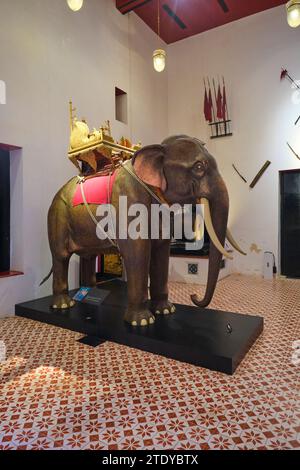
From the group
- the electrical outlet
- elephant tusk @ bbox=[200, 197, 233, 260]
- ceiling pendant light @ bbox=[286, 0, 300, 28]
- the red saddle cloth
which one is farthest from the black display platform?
ceiling pendant light @ bbox=[286, 0, 300, 28]

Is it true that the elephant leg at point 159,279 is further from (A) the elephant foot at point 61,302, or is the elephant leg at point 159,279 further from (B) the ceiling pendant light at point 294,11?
(B) the ceiling pendant light at point 294,11

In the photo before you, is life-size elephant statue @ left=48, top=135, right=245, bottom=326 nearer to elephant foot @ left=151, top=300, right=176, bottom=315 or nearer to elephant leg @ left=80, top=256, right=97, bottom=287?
elephant foot @ left=151, top=300, right=176, bottom=315

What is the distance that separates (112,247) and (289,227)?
3773 mm

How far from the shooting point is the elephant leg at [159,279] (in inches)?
92.6

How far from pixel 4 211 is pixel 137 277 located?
76.3 inches

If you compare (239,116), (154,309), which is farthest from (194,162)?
(239,116)

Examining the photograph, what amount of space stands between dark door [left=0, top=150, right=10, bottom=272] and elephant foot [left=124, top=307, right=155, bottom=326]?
1803mm

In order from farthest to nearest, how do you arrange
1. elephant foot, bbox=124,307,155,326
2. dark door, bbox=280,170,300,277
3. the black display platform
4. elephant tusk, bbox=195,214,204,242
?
1. dark door, bbox=280,170,300,277
2. elephant foot, bbox=124,307,155,326
3. elephant tusk, bbox=195,214,204,242
4. the black display platform

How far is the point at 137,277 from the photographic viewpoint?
206 cm

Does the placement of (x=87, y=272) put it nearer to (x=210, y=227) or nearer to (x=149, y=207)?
(x=149, y=207)

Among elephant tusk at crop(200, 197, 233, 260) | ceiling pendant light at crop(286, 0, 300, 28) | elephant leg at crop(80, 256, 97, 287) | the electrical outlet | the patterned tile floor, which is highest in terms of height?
ceiling pendant light at crop(286, 0, 300, 28)

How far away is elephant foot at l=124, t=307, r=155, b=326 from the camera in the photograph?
208 cm

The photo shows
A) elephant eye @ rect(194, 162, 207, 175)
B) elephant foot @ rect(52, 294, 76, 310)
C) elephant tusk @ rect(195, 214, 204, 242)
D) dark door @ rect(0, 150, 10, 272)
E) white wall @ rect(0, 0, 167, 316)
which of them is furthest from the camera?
dark door @ rect(0, 150, 10, 272)

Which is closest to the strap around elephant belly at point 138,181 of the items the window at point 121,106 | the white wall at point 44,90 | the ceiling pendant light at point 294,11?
the white wall at point 44,90
